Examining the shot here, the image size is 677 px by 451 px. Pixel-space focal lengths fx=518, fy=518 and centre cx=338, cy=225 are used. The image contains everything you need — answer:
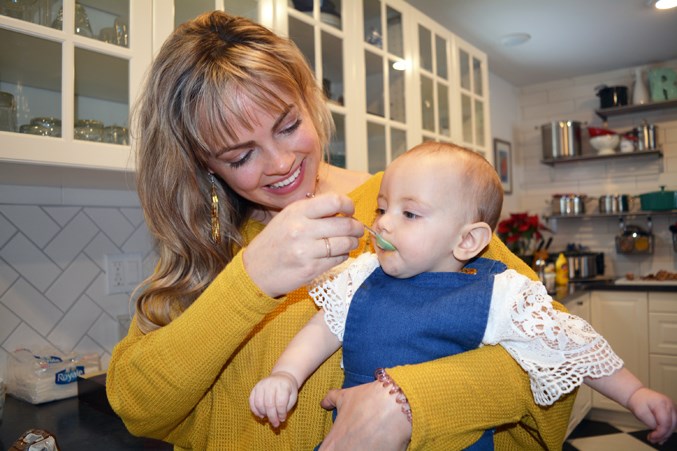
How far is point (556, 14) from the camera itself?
3.24 metres

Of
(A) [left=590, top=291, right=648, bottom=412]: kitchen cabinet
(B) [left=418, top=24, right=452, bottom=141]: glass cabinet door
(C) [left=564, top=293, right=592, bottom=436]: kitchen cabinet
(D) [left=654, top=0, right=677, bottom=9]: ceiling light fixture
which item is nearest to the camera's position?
(B) [left=418, top=24, right=452, bottom=141]: glass cabinet door

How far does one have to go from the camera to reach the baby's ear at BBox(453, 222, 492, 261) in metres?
0.98

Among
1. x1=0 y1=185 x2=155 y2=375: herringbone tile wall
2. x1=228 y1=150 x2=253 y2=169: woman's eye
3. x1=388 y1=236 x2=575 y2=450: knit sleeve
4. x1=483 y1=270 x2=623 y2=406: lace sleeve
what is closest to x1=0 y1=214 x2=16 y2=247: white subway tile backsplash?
x1=0 y1=185 x2=155 y2=375: herringbone tile wall

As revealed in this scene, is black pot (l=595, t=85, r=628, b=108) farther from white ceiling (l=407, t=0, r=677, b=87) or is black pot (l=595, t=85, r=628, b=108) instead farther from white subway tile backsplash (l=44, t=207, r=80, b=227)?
white subway tile backsplash (l=44, t=207, r=80, b=227)

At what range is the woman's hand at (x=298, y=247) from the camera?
0.83 m

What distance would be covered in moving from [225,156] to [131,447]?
0.77 m

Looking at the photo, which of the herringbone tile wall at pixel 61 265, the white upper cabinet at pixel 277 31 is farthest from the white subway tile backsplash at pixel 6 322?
the white upper cabinet at pixel 277 31

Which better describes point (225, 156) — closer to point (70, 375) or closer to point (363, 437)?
point (363, 437)

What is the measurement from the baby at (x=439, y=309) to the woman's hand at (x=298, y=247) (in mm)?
161

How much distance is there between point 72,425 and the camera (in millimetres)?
1411

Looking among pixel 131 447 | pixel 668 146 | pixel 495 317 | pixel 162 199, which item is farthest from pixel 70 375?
pixel 668 146

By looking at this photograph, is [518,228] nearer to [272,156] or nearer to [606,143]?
[606,143]

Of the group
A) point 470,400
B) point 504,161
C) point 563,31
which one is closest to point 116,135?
point 470,400

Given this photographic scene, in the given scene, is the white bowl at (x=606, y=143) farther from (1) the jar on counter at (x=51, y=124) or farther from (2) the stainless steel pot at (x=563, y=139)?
(1) the jar on counter at (x=51, y=124)
